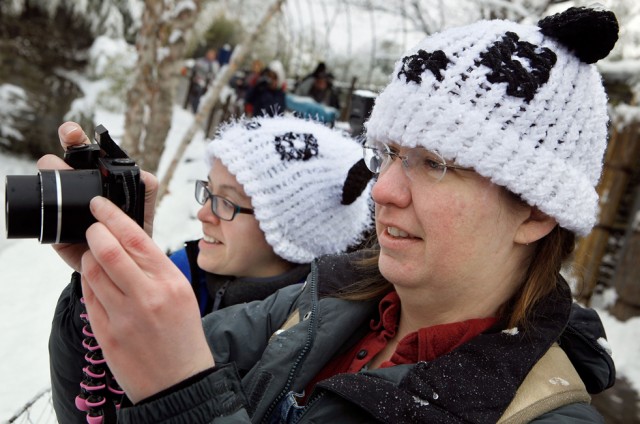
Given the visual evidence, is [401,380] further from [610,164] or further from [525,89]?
[610,164]

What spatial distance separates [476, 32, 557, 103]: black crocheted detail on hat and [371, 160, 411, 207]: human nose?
293mm

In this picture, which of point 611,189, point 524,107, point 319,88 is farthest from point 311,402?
point 319,88

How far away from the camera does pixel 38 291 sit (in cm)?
519

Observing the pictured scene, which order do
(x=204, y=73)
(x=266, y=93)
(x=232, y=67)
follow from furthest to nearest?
1. (x=204, y=73)
2. (x=266, y=93)
3. (x=232, y=67)

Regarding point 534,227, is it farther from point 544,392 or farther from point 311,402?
point 311,402

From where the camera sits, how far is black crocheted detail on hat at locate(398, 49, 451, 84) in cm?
138

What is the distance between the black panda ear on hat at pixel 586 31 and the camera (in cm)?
131

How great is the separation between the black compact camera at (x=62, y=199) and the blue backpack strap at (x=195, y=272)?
4.10 feet

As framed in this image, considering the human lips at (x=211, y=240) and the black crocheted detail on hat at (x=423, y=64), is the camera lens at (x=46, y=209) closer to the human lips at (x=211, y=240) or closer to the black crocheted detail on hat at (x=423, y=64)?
the black crocheted detail on hat at (x=423, y=64)

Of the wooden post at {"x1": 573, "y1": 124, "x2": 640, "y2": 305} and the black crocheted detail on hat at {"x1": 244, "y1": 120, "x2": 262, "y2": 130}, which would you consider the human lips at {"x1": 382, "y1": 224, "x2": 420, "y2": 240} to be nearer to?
the black crocheted detail on hat at {"x1": 244, "y1": 120, "x2": 262, "y2": 130}

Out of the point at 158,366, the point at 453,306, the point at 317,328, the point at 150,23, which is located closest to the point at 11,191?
the point at 158,366

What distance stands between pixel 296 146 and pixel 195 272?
2.13ft

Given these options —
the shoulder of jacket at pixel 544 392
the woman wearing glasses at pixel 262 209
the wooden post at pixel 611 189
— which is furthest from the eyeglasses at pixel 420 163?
the wooden post at pixel 611 189

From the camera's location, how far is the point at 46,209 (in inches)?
41.6
